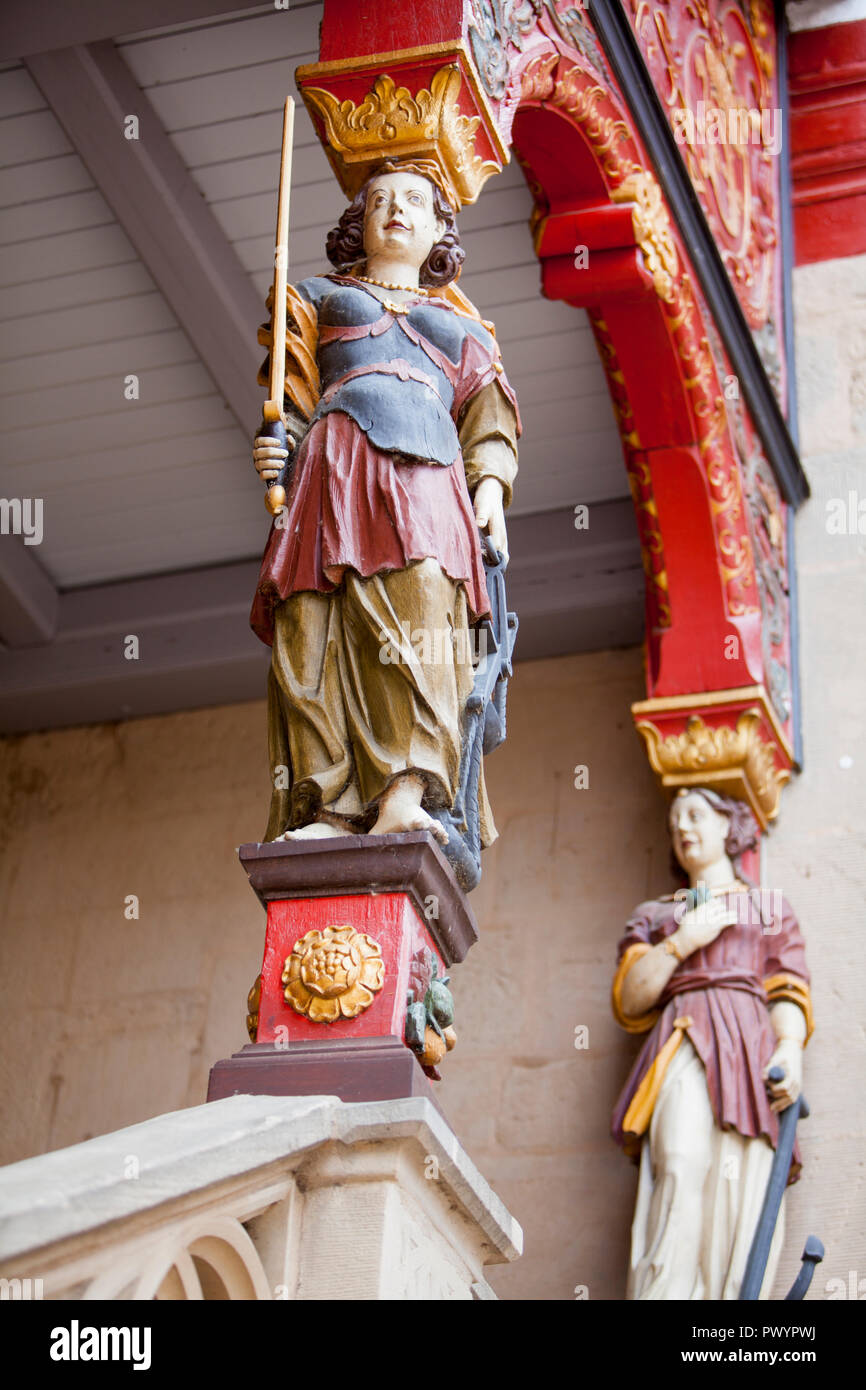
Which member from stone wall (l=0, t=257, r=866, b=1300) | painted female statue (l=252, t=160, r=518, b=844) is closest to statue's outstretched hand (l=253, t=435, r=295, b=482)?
painted female statue (l=252, t=160, r=518, b=844)

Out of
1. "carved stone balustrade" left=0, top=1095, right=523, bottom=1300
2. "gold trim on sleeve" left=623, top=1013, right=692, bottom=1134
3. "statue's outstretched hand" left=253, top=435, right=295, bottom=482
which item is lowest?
"carved stone balustrade" left=0, top=1095, right=523, bottom=1300

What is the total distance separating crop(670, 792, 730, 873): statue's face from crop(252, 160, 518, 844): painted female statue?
1.99 meters

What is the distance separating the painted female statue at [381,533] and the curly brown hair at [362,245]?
0.5 inches

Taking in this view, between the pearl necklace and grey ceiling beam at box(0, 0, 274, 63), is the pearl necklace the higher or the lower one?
the lower one

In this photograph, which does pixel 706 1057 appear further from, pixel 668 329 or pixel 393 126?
pixel 393 126

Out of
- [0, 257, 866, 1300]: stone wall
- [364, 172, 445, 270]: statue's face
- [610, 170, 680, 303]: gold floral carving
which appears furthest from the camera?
[0, 257, 866, 1300]: stone wall

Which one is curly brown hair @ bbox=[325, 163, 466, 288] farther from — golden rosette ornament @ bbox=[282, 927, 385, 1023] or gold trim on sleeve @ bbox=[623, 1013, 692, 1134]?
gold trim on sleeve @ bbox=[623, 1013, 692, 1134]

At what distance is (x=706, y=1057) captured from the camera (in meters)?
4.39

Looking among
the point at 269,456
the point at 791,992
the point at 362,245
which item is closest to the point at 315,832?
the point at 269,456

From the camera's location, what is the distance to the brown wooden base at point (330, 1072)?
2.35 meters

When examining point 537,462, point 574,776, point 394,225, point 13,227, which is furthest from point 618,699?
point 394,225

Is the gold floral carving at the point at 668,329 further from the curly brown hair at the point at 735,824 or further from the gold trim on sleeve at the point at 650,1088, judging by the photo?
the gold trim on sleeve at the point at 650,1088

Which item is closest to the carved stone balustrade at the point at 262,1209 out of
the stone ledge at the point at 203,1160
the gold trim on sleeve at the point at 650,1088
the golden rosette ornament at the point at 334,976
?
the stone ledge at the point at 203,1160

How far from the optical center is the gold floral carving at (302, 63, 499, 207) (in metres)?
3.10
